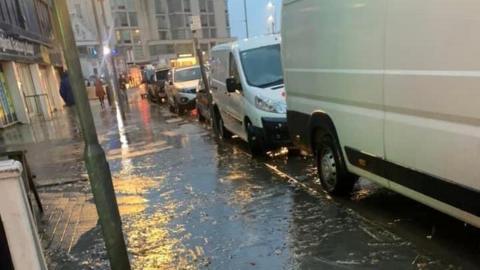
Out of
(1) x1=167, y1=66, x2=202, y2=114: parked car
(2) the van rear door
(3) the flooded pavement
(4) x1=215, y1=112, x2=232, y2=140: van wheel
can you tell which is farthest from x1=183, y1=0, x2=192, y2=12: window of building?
(2) the van rear door

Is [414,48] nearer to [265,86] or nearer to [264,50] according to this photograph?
[265,86]

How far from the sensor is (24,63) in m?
28.5

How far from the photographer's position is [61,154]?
13.4 m

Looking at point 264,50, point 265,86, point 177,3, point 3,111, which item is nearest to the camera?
point 265,86

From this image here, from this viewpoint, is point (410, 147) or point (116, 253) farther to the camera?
point (410, 147)

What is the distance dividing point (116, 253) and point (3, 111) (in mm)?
21300

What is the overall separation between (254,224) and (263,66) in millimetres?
4976

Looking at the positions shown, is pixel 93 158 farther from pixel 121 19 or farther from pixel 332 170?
pixel 121 19

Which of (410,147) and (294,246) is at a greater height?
(410,147)

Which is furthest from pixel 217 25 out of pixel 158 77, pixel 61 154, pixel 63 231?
pixel 63 231

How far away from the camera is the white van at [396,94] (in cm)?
393

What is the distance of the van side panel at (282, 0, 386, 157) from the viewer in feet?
16.7

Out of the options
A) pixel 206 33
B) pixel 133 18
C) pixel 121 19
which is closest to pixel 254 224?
pixel 121 19

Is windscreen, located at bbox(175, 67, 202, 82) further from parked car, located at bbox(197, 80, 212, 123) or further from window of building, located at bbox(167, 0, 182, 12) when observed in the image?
window of building, located at bbox(167, 0, 182, 12)
